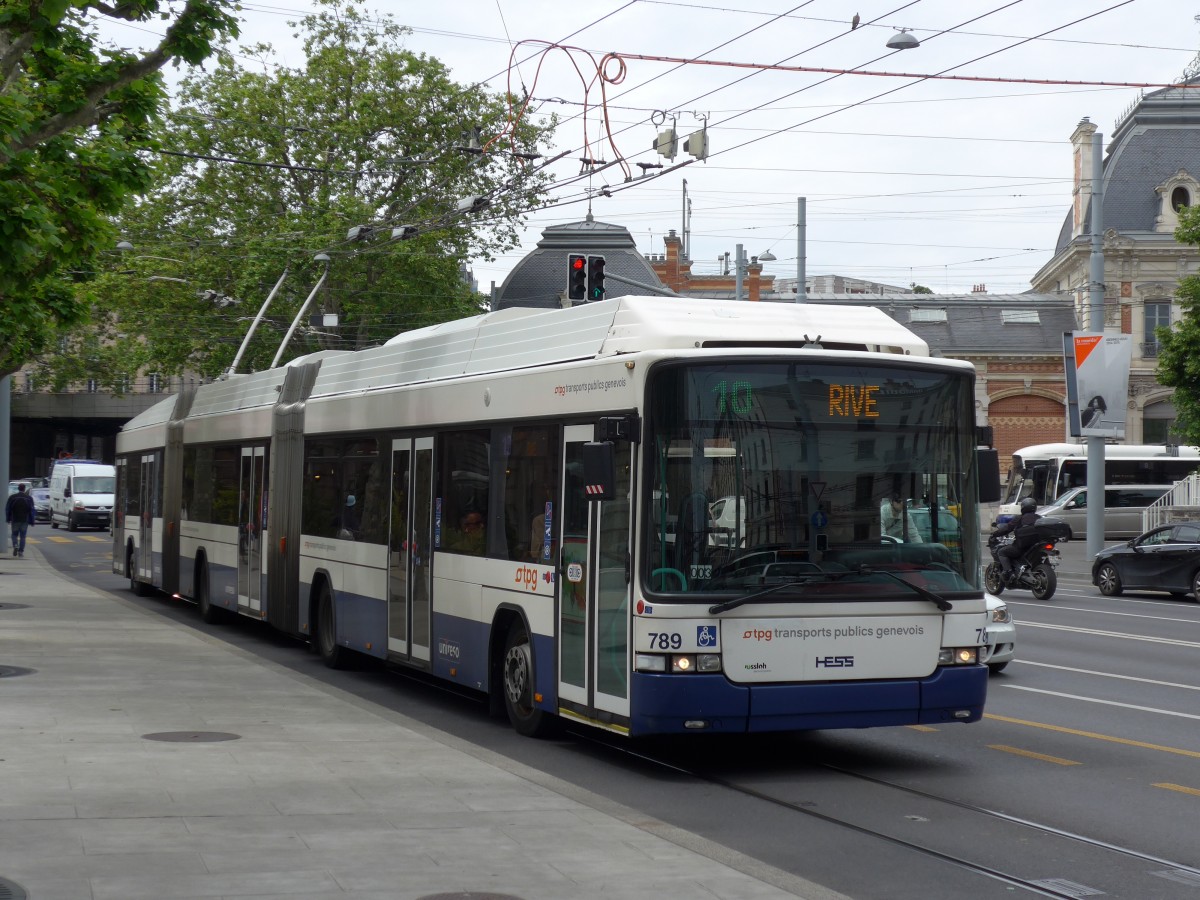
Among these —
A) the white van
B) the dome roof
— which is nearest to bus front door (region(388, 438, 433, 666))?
the white van

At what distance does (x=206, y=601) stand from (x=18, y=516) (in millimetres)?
19617

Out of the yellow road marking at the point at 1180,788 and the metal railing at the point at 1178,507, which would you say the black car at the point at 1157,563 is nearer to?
the metal railing at the point at 1178,507

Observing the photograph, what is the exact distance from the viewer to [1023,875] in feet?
24.3

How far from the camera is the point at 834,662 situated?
10.0m

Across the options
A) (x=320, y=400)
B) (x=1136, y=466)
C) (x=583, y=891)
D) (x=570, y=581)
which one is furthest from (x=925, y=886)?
(x=1136, y=466)

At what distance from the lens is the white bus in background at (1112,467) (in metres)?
55.4

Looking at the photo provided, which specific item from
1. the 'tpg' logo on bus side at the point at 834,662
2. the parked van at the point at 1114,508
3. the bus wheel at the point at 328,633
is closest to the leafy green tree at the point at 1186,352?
the parked van at the point at 1114,508

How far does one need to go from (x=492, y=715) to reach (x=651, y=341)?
3744 mm

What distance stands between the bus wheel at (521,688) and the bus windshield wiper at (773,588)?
81.2 inches

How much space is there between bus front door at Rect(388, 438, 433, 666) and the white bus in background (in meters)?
43.7

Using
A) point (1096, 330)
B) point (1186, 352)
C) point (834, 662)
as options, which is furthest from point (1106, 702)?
point (1186, 352)

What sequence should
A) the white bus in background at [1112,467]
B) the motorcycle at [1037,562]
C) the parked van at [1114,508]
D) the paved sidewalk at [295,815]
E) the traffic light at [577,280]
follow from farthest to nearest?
the white bus in background at [1112,467], the parked van at [1114,508], the motorcycle at [1037,562], the traffic light at [577,280], the paved sidewalk at [295,815]

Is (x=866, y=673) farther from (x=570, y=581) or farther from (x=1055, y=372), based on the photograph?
(x=1055, y=372)

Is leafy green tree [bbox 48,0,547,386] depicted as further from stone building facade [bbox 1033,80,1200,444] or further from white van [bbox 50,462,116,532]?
stone building facade [bbox 1033,80,1200,444]
